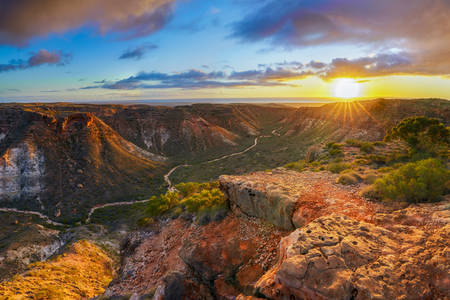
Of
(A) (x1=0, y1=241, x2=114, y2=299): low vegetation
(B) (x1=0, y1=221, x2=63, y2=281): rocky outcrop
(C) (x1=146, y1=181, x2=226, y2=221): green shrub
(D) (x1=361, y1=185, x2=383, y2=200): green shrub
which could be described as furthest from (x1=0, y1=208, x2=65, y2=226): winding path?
(D) (x1=361, y1=185, x2=383, y2=200): green shrub

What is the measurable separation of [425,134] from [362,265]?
80.5 ft

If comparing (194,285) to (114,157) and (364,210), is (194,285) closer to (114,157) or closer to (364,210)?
(364,210)

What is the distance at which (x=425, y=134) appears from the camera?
73.7 ft

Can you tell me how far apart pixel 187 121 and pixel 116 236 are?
64.9 metres

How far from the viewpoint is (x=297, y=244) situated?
6.50m

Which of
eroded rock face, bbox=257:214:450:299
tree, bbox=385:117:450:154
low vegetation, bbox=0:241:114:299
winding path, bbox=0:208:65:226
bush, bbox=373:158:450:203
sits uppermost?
tree, bbox=385:117:450:154

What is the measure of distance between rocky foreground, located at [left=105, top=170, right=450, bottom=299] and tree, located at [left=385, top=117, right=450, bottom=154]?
13.6 metres

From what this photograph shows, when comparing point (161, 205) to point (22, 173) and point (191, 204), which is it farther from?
point (22, 173)

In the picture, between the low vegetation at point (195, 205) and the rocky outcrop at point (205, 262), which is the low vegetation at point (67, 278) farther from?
the low vegetation at point (195, 205)

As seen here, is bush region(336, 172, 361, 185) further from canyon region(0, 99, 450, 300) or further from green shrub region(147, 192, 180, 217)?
green shrub region(147, 192, 180, 217)

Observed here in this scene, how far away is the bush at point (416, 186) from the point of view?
31.1 ft

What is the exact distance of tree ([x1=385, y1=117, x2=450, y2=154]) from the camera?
21.2m

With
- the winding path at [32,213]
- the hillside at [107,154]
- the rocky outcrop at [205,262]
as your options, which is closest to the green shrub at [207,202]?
the rocky outcrop at [205,262]

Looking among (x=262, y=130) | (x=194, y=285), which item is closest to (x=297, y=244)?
(x=194, y=285)
